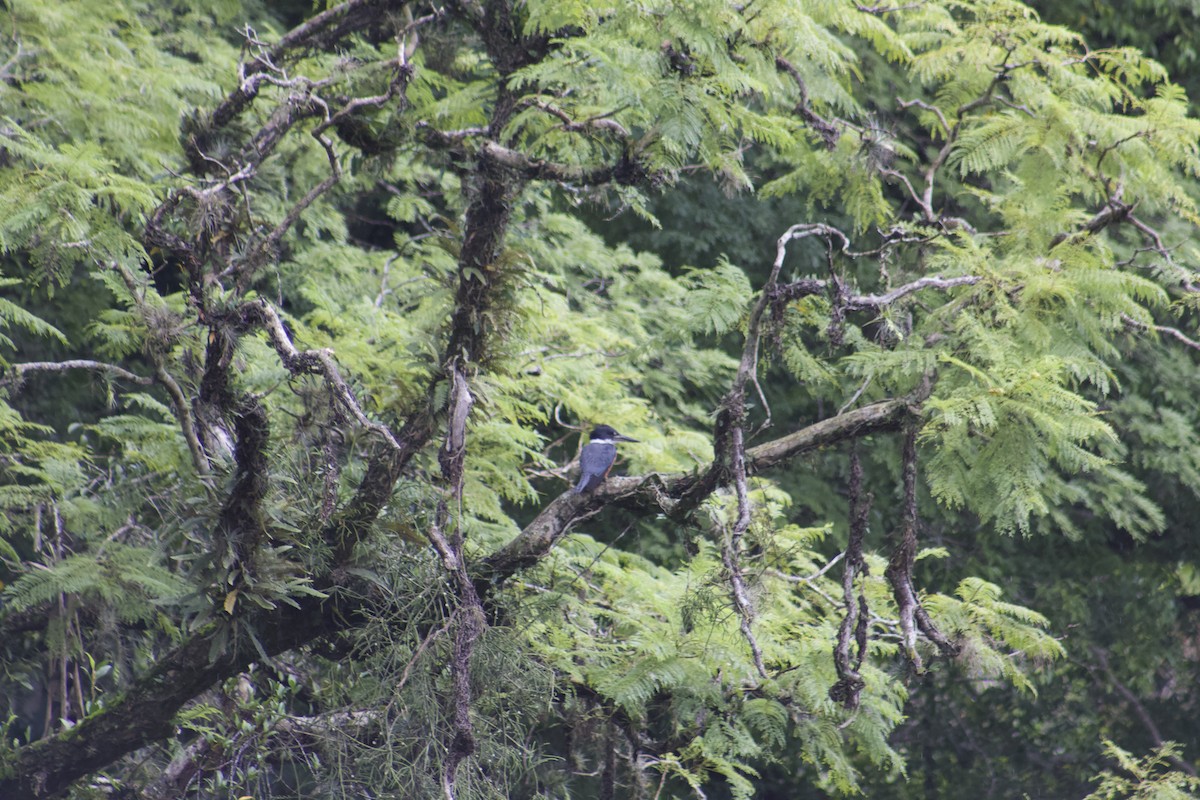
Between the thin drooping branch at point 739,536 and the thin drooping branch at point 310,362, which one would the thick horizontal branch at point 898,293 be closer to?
the thin drooping branch at point 739,536

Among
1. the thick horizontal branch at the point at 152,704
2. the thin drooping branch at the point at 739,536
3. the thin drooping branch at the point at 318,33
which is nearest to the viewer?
the thin drooping branch at the point at 739,536

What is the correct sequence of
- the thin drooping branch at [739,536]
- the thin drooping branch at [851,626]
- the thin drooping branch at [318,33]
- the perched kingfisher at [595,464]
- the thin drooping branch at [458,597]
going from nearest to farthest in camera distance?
the thin drooping branch at [739,536], the thin drooping branch at [458,597], the thin drooping branch at [851,626], the perched kingfisher at [595,464], the thin drooping branch at [318,33]

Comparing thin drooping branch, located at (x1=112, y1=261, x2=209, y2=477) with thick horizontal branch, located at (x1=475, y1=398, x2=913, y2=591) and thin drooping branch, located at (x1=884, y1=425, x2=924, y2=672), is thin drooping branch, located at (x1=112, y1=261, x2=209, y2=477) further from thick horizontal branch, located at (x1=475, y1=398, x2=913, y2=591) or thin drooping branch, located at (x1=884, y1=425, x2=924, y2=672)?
thin drooping branch, located at (x1=884, y1=425, x2=924, y2=672)

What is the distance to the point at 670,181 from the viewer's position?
12.4 ft

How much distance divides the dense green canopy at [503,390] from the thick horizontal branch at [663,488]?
2 cm

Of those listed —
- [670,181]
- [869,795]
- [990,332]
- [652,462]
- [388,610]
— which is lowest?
[869,795]

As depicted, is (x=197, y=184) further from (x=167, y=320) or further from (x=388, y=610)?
(x=388, y=610)

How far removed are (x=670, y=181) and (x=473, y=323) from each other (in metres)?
0.85

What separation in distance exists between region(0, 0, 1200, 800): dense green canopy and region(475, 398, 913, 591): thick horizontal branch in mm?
17

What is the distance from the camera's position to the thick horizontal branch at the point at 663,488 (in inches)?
143

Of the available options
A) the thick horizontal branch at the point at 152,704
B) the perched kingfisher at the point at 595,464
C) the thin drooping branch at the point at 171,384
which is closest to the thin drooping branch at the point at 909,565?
the perched kingfisher at the point at 595,464

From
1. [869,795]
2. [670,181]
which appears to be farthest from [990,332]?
[869,795]

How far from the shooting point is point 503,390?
16.7 feet

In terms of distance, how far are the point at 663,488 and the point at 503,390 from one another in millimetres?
1521
